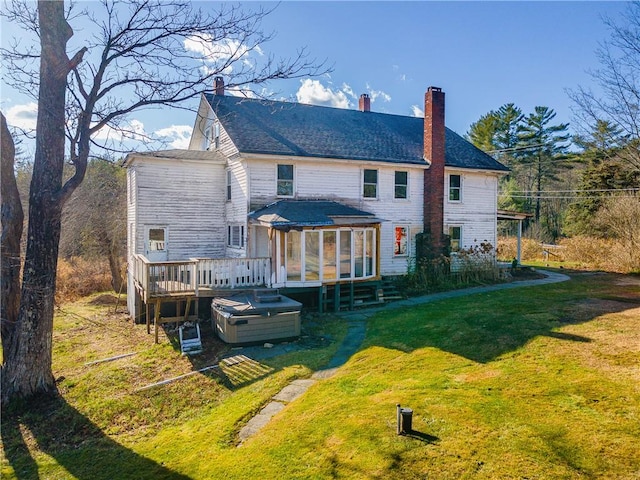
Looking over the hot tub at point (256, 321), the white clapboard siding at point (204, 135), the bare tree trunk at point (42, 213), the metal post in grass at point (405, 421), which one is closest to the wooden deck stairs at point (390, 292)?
the hot tub at point (256, 321)

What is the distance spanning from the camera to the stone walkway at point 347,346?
6465mm

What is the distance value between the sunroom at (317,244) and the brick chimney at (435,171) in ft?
13.5

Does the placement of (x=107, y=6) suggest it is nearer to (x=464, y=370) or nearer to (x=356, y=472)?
(x=356, y=472)

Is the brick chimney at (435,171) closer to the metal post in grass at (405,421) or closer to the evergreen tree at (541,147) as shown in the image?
the metal post in grass at (405,421)

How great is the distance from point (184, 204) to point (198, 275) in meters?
5.72

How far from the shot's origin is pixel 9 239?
27.2 feet

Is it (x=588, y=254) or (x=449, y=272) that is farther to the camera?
(x=588, y=254)

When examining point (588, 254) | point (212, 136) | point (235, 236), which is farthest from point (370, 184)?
point (588, 254)

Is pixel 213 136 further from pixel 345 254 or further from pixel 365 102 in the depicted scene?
pixel 345 254

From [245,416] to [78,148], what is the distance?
646cm

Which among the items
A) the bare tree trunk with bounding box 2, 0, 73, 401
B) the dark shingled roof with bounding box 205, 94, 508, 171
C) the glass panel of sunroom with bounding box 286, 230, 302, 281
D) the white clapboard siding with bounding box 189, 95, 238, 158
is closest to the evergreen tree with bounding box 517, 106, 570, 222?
the dark shingled roof with bounding box 205, 94, 508, 171

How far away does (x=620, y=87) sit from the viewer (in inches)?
496

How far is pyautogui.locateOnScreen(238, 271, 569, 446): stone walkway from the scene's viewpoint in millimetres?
6465

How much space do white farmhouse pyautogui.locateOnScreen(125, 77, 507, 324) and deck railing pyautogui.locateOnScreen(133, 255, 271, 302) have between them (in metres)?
0.03
